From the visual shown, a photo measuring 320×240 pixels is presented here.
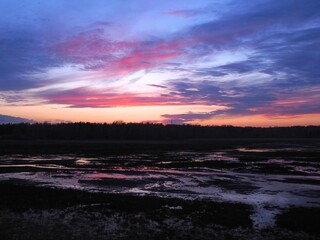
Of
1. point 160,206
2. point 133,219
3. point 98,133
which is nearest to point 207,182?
point 160,206

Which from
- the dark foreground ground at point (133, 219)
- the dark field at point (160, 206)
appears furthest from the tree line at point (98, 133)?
the dark foreground ground at point (133, 219)

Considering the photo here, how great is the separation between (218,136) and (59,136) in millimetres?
55662

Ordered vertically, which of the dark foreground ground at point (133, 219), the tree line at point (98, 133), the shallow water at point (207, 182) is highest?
the tree line at point (98, 133)

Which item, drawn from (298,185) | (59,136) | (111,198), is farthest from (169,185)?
(59,136)

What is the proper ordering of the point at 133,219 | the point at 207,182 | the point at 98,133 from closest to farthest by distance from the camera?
the point at 133,219
the point at 207,182
the point at 98,133

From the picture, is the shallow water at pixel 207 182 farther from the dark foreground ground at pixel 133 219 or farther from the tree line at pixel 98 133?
the tree line at pixel 98 133

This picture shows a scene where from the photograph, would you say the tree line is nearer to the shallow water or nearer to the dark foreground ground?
the shallow water

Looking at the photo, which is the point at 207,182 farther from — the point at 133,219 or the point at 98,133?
the point at 98,133

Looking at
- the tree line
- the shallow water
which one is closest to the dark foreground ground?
the shallow water

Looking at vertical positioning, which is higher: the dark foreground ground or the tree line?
the tree line

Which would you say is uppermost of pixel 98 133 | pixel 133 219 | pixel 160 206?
pixel 98 133

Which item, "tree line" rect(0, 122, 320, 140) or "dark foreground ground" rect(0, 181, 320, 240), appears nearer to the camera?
"dark foreground ground" rect(0, 181, 320, 240)

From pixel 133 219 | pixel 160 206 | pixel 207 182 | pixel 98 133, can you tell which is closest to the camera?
pixel 133 219

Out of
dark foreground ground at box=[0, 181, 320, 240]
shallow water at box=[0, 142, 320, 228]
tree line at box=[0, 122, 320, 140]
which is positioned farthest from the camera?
tree line at box=[0, 122, 320, 140]
